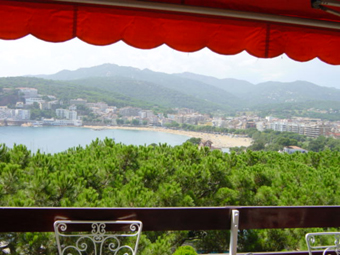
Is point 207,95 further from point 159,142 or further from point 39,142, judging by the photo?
point 39,142

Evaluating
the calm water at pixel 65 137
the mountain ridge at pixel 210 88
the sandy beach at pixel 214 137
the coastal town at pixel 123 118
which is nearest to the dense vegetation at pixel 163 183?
the calm water at pixel 65 137

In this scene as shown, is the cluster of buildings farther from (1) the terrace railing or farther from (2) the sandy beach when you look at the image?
(1) the terrace railing

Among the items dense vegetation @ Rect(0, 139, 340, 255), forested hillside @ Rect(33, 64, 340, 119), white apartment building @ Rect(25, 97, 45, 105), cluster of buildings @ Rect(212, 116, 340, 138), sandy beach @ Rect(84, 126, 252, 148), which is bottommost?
dense vegetation @ Rect(0, 139, 340, 255)

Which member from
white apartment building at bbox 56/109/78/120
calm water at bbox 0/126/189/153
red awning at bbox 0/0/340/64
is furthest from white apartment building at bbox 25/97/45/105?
red awning at bbox 0/0/340/64

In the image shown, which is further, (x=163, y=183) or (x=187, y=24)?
(x=163, y=183)

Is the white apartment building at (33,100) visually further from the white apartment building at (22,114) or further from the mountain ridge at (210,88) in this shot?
the mountain ridge at (210,88)

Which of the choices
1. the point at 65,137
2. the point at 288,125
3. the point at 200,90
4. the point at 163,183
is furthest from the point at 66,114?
the point at 288,125

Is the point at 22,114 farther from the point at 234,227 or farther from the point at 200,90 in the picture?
the point at 200,90
